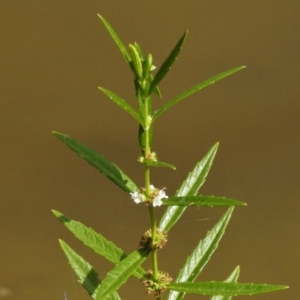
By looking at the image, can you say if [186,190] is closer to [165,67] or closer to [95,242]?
[95,242]

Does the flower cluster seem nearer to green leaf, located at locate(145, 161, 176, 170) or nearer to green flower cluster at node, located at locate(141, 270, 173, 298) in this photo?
green leaf, located at locate(145, 161, 176, 170)

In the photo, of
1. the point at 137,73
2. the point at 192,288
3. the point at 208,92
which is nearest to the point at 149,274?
the point at 192,288

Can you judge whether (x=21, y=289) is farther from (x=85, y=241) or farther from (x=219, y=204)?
(x=219, y=204)

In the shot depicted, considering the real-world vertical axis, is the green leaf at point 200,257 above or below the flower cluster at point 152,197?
below

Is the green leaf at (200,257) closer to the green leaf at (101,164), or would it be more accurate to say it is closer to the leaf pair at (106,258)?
the leaf pair at (106,258)

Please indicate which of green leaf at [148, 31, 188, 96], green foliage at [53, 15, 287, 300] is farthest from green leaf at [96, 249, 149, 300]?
green leaf at [148, 31, 188, 96]

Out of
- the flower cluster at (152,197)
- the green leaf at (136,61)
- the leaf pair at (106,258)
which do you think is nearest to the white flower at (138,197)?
the flower cluster at (152,197)

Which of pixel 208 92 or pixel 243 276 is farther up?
pixel 208 92
